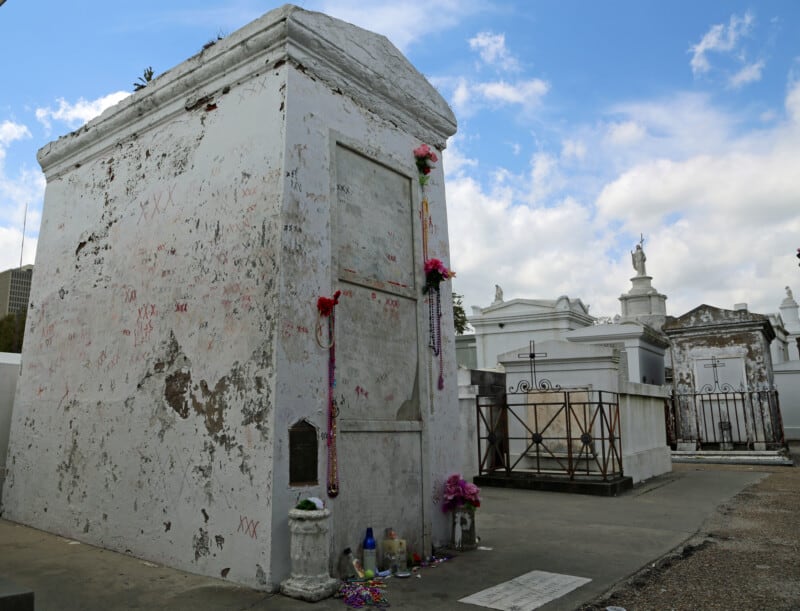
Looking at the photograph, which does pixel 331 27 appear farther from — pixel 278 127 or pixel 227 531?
pixel 227 531

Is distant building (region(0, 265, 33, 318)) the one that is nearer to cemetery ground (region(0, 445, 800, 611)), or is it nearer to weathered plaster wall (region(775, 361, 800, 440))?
cemetery ground (region(0, 445, 800, 611))

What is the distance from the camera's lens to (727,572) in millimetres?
5371

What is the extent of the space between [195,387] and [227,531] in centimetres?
134

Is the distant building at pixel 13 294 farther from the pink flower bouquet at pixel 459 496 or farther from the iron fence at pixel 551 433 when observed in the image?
the pink flower bouquet at pixel 459 496

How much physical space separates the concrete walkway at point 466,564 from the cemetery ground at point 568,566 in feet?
0.04

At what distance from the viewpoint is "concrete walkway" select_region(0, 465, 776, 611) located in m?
4.60

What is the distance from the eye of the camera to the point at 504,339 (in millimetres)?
28875

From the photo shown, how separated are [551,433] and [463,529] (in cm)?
604

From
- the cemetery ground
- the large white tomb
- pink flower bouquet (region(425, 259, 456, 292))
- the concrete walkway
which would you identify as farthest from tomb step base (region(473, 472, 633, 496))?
pink flower bouquet (region(425, 259, 456, 292))

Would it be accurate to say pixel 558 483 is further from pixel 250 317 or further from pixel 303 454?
pixel 250 317

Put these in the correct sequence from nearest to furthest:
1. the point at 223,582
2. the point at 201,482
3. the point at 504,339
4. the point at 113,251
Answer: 1. the point at 223,582
2. the point at 201,482
3. the point at 113,251
4. the point at 504,339

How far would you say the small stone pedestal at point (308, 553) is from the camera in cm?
466

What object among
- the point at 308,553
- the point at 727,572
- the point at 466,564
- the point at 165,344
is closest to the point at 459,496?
the point at 466,564

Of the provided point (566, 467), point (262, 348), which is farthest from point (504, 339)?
point (262, 348)
